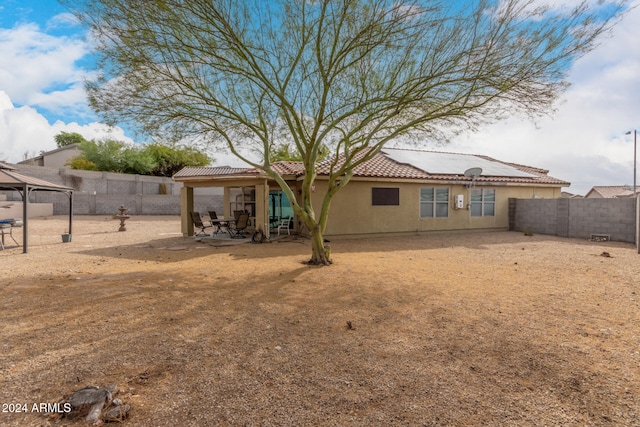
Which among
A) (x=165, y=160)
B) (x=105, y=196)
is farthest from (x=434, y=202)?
(x=165, y=160)

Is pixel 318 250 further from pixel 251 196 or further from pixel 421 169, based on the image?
pixel 421 169

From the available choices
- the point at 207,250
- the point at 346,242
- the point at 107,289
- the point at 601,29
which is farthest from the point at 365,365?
the point at 346,242

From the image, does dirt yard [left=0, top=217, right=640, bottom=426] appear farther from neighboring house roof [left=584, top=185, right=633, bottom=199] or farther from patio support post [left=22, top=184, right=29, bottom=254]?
neighboring house roof [left=584, top=185, right=633, bottom=199]

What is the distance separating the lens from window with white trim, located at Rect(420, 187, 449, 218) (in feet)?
50.2

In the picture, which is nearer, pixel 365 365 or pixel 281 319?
pixel 365 365

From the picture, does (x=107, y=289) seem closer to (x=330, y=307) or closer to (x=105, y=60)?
(x=330, y=307)

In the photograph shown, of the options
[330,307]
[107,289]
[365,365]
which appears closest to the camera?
[365,365]

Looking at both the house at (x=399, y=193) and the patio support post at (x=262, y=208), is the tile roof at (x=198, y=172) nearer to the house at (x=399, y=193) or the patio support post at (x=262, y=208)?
the house at (x=399, y=193)

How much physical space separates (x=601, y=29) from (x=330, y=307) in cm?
672

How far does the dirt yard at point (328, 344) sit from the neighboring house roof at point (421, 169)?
6925 mm

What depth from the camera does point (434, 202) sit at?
15461 millimetres

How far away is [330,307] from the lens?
509 centimetres

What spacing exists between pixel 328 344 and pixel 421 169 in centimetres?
1311

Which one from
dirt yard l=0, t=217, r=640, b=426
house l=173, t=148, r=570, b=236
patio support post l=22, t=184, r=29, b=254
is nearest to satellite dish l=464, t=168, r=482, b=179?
house l=173, t=148, r=570, b=236
